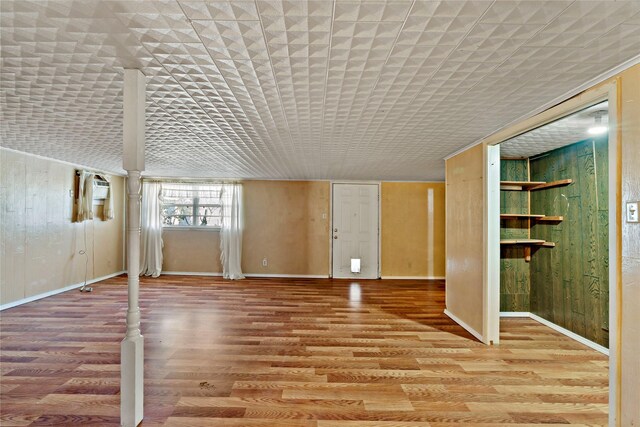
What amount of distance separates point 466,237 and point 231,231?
188 inches

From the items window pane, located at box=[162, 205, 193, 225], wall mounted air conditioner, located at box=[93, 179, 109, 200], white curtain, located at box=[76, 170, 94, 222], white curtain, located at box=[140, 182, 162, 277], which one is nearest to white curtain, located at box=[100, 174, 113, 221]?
wall mounted air conditioner, located at box=[93, 179, 109, 200]

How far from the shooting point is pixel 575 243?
343 cm

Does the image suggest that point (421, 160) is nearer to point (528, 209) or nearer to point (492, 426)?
point (528, 209)

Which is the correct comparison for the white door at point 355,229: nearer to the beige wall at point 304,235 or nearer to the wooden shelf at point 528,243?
the beige wall at point 304,235

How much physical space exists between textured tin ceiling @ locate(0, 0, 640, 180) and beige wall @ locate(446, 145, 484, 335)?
594 millimetres

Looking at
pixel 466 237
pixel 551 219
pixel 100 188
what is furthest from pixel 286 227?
pixel 551 219

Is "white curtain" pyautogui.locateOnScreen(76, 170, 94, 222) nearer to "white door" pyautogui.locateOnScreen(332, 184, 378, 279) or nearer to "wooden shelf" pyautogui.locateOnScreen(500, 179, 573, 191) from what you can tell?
"white door" pyautogui.locateOnScreen(332, 184, 378, 279)

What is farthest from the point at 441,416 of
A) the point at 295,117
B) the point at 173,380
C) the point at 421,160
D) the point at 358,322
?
the point at 421,160

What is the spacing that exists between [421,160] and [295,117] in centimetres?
250

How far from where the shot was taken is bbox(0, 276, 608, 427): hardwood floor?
6.55 ft

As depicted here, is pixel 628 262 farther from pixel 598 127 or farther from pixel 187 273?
pixel 187 273

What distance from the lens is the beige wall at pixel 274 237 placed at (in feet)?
21.8

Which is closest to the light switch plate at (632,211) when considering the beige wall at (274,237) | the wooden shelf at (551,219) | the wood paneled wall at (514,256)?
the wooden shelf at (551,219)

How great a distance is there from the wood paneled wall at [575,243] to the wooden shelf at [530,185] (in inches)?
3.9
